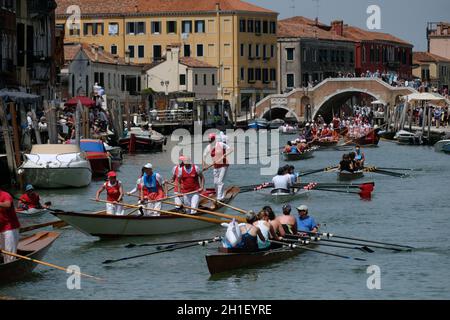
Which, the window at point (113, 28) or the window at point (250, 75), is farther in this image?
the window at point (250, 75)

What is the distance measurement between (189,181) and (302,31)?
82227 mm

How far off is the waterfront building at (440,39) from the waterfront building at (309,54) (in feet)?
88.6

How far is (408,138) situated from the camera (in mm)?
62438

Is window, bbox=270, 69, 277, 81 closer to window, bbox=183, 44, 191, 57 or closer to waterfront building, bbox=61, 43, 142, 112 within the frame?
window, bbox=183, 44, 191, 57

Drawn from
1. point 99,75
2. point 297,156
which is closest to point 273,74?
point 99,75

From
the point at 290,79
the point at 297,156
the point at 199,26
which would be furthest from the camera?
the point at 290,79

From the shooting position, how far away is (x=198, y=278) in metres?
20.8

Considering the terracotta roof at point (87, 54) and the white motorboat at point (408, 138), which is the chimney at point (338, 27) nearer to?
the terracotta roof at point (87, 54)

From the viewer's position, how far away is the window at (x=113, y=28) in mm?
94688

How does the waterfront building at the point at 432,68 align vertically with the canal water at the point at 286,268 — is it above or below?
above

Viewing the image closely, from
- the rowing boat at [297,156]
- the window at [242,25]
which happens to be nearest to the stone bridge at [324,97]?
the window at [242,25]

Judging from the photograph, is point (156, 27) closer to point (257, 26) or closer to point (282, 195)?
point (257, 26)

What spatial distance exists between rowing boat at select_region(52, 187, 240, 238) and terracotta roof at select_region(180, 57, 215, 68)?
6376 cm
